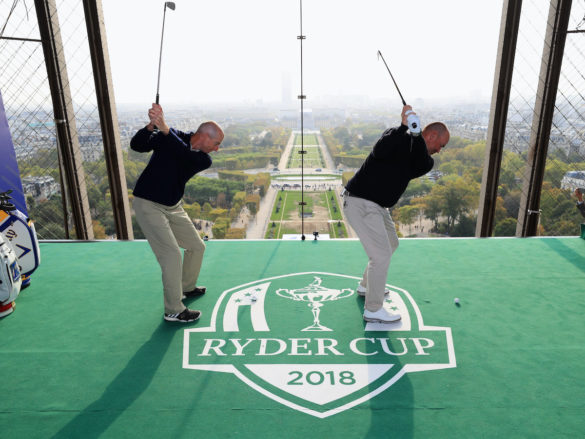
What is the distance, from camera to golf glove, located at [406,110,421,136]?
8.55ft

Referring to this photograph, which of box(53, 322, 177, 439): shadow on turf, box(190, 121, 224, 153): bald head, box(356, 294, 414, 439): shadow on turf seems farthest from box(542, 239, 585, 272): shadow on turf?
box(53, 322, 177, 439): shadow on turf

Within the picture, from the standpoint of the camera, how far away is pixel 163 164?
301 centimetres

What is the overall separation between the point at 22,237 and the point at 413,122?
127 inches

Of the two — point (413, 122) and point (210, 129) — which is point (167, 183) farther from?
point (413, 122)

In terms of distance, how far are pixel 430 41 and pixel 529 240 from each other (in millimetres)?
3164

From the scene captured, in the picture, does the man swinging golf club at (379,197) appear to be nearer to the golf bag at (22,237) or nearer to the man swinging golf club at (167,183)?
the man swinging golf club at (167,183)

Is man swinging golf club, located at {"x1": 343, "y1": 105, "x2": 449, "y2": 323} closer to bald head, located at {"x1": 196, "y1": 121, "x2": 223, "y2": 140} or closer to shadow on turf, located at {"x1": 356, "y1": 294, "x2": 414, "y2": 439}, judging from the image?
shadow on turf, located at {"x1": 356, "y1": 294, "x2": 414, "y2": 439}

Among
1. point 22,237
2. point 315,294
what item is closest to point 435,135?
point 315,294

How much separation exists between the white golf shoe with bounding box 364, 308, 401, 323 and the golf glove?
4.13ft

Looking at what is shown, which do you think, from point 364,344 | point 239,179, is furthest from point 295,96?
point 239,179

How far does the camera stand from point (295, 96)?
486 centimetres

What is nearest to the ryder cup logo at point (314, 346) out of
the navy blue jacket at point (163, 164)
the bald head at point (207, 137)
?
the navy blue jacket at point (163, 164)

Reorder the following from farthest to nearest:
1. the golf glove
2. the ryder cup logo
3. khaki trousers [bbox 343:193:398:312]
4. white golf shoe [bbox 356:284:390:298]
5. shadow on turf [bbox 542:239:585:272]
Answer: shadow on turf [bbox 542:239:585:272]
white golf shoe [bbox 356:284:390:298]
khaki trousers [bbox 343:193:398:312]
the golf glove
the ryder cup logo

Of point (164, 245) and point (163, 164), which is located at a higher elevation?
point (163, 164)
